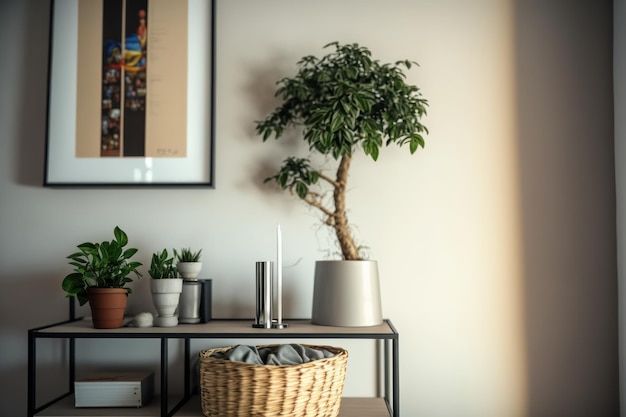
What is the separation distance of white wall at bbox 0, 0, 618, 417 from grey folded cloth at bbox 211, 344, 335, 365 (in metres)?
0.34

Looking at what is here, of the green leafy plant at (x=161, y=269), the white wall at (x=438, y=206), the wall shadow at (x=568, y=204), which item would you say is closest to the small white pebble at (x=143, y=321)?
the green leafy plant at (x=161, y=269)

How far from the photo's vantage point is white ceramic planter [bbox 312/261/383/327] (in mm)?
1781

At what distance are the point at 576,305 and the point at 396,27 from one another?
1.12 m

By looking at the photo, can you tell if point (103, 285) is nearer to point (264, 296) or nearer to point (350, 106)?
point (264, 296)

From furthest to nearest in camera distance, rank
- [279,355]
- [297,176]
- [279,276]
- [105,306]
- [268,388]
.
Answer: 1. [297,176]
2. [279,276]
3. [105,306]
4. [279,355]
5. [268,388]

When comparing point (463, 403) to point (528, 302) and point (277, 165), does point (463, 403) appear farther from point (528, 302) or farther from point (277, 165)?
point (277, 165)

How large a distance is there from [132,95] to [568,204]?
4.99 feet

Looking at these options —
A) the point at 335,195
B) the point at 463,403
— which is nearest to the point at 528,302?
the point at 463,403

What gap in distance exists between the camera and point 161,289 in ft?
5.89

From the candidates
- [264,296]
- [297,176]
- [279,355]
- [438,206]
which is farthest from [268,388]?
[438,206]

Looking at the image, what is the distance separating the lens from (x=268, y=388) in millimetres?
1505

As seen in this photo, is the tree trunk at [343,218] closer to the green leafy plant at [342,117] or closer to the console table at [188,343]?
the green leafy plant at [342,117]

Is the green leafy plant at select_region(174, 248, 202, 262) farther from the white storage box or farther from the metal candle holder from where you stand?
the white storage box

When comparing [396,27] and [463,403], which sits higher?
[396,27]
